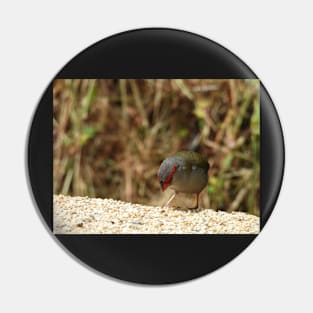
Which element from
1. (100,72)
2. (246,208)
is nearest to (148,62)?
(100,72)

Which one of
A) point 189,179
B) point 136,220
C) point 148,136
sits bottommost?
point 136,220

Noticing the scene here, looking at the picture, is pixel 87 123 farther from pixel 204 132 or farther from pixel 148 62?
pixel 148 62

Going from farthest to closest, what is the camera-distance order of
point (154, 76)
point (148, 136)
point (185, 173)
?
point (148, 136) → point (185, 173) → point (154, 76)

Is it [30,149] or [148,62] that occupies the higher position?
[148,62]

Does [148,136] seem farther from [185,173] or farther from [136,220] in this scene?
[136,220]

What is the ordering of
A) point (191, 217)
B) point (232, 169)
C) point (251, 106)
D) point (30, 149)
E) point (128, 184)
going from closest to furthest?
point (30, 149)
point (191, 217)
point (251, 106)
point (232, 169)
point (128, 184)

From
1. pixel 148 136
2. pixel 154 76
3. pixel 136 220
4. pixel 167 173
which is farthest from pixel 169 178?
pixel 148 136

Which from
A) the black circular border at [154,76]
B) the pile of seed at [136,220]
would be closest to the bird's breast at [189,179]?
the pile of seed at [136,220]

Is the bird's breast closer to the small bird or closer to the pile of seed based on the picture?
the small bird
